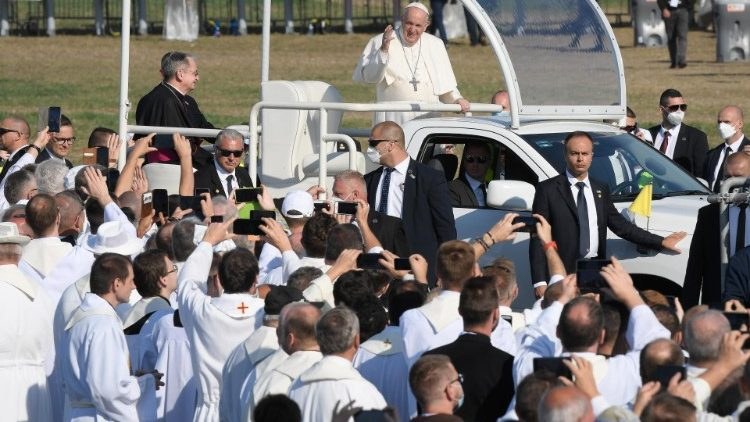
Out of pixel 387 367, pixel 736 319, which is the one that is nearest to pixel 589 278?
pixel 736 319

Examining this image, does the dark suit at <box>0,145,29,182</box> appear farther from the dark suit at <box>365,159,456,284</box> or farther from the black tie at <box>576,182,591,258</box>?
the black tie at <box>576,182,591,258</box>

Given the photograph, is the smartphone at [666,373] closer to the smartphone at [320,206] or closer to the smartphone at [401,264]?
the smartphone at [401,264]

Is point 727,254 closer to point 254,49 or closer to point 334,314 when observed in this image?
point 334,314

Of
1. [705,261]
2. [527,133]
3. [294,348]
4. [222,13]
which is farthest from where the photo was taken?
[222,13]

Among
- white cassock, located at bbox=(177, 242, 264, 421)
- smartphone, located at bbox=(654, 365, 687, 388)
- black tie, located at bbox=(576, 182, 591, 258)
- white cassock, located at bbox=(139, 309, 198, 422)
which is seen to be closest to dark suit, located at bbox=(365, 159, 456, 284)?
black tie, located at bbox=(576, 182, 591, 258)

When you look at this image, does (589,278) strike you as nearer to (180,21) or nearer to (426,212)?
(426,212)

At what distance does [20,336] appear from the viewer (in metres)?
9.31

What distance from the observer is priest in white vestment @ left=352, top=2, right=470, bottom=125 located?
44.0 feet

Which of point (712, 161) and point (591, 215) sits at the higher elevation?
point (712, 161)

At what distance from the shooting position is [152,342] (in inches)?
369

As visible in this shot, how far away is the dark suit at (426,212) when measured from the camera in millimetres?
11562

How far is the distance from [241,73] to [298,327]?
28.8 metres

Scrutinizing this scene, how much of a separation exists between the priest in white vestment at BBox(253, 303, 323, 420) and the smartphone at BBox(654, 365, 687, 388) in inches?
64.8

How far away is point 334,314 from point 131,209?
14.0 ft
